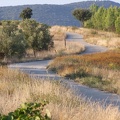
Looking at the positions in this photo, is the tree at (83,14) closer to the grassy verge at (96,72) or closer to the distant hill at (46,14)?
the distant hill at (46,14)

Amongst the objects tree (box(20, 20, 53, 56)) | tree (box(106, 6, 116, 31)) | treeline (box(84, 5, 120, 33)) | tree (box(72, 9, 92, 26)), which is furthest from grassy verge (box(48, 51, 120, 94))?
tree (box(72, 9, 92, 26))

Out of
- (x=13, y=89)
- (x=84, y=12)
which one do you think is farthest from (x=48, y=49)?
(x=84, y=12)

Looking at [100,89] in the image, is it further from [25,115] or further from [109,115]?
[25,115]

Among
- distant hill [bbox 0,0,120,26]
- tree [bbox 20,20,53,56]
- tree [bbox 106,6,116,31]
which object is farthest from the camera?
distant hill [bbox 0,0,120,26]

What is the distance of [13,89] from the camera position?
1162cm

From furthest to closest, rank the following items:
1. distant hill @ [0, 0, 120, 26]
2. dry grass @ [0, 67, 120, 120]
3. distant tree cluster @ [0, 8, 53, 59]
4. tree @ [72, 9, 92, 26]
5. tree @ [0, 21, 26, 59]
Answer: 1. distant hill @ [0, 0, 120, 26]
2. tree @ [72, 9, 92, 26]
3. distant tree cluster @ [0, 8, 53, 59]
4. tree @ [0, 21, 26, 59]
5. dry grass @ [0, 67, 120, 120]

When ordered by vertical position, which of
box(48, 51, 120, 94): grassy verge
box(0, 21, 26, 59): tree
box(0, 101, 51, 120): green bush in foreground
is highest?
box(0, 101, 51, 120): green bush in foreground

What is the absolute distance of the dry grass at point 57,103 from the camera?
7.69 meters

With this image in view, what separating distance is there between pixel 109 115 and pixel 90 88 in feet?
26.4

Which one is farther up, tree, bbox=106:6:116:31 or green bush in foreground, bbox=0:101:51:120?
green bush in foreground, bbox=0:101:51:120

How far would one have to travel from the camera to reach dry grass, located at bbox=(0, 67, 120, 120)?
303 inches

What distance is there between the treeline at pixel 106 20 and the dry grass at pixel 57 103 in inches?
2524

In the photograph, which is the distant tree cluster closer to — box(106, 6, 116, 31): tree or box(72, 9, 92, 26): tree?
box(106, 6, 116, 31): tree

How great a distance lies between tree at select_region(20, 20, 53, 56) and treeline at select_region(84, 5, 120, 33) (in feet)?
115
